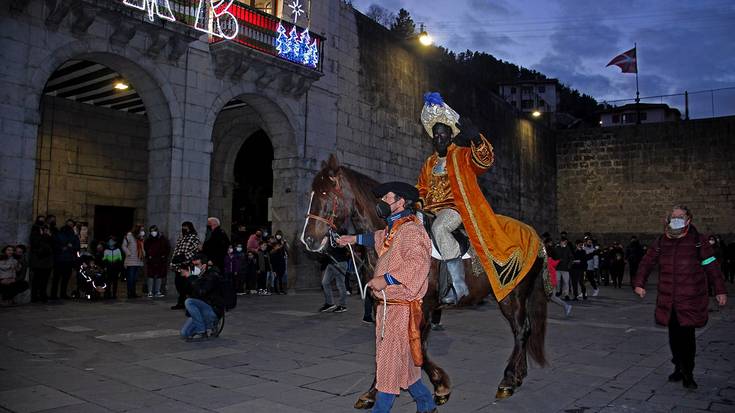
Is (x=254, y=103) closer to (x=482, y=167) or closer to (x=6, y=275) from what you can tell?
(x=6, y=275)

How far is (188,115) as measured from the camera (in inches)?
524

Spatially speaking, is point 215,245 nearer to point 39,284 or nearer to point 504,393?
point 39,284

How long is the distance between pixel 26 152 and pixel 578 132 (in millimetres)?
28850

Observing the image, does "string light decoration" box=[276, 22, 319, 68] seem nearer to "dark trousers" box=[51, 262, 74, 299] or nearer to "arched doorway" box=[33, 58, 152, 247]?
"arched doorway" box=[33, 58, 152, 247]

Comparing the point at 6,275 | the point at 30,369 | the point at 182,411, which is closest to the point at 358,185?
the point at 182,411

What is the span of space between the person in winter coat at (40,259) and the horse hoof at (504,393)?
30.6 ft

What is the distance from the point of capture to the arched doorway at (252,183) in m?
20.8

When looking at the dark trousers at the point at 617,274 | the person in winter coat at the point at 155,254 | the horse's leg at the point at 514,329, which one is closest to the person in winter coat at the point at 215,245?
the person in winter coat at the point at 155,254

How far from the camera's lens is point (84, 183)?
1725cm

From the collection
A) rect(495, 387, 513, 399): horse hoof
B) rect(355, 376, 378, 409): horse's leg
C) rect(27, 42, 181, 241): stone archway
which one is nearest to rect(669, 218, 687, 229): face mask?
rect(495, 387, 513, 399): horse hoof

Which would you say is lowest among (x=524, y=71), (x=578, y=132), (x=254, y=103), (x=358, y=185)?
(x=358, y=185)

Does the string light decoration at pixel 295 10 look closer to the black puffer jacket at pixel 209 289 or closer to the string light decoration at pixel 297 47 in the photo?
the string light decoration at pixel 297 47

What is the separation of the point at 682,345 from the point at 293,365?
388 cm

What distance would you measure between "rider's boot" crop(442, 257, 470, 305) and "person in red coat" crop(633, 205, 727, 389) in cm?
219
